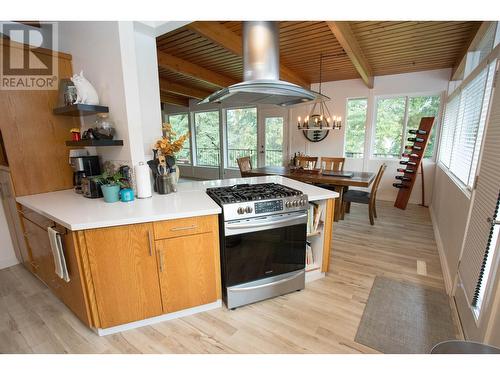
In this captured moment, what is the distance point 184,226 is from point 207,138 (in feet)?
21.5

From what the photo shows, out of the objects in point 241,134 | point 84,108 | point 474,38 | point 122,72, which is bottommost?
point 241,134

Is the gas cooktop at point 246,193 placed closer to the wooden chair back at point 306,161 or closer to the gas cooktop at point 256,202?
the gas cooktop at point 256,202

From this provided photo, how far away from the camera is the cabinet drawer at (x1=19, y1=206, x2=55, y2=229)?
5.49 ft

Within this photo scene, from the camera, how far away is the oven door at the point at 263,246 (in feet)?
5.63

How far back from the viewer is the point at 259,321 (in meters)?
1.72

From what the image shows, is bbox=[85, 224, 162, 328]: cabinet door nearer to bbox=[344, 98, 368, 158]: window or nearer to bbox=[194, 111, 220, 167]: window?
bbox=[344, 98, 368, 158]: window

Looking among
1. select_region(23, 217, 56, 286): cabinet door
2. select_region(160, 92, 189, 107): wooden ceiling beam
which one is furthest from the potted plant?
select_region(160, 92, 189, 107): wooden ceiling beam

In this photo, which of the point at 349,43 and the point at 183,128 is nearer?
the point at 349,43

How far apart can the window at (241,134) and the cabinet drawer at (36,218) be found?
17.6 ft

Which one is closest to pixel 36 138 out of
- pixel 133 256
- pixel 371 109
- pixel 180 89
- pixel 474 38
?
pixel 133 256

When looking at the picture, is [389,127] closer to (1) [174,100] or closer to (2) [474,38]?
(2) [474,38]

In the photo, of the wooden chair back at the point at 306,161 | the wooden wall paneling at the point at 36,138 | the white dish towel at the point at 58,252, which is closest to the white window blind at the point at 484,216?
the white dish towel at the point at 58,252

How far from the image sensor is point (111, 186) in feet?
5.77

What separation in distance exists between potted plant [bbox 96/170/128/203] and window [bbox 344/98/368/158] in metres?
4.84
